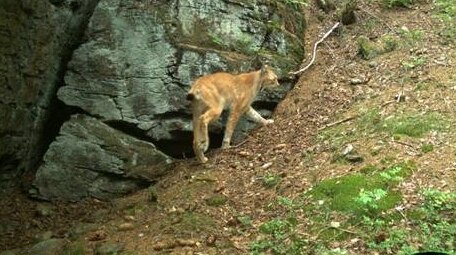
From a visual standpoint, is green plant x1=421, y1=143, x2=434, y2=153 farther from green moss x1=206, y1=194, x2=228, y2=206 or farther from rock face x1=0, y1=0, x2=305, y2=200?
rock face x1=0, y1=0, x2=305, y2=200

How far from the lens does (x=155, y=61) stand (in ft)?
35.6

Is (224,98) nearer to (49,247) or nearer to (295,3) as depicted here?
(295,3)

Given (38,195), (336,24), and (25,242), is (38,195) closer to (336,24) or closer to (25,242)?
→ (25,242)

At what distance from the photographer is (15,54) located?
9.67 m

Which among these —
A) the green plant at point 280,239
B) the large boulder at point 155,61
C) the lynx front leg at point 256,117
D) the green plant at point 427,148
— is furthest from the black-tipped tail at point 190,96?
the green plant at point 427,148

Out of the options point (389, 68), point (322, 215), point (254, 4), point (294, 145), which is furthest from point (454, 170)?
point (254, 4)

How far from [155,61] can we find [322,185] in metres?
4.33

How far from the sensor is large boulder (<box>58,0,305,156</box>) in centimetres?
1049

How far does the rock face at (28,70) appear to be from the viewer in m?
9.59

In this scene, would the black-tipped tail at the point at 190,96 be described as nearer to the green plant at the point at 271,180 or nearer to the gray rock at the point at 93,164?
the gray rock at the point at 93,164

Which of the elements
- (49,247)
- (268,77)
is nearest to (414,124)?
(268,77)

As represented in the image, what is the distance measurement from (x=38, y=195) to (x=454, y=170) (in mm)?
6971

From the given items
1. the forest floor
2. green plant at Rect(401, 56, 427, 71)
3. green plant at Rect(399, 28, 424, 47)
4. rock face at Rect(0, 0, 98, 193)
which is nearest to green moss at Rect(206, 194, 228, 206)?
the forest floor

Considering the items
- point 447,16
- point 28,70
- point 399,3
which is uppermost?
point 28,70
